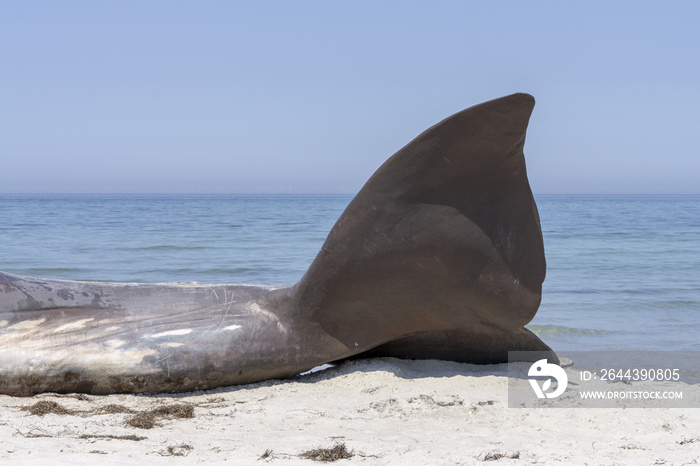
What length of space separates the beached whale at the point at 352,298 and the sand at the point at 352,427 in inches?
7.5

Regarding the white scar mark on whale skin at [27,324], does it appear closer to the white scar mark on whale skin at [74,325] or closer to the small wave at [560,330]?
the white scar mark on whale skin at [74,325]

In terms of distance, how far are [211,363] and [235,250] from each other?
1176 cm

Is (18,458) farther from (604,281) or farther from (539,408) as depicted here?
(604,281)

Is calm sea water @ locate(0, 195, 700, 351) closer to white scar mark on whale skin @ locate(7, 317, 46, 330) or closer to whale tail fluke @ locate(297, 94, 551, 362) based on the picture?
whale tail fluke @ locate(297, 94, 551, 362)

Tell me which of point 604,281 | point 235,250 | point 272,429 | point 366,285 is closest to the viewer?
point 272,429

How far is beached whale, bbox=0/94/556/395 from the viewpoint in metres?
3.91

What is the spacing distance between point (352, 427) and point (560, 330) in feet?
13.8

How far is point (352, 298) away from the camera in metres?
4.34

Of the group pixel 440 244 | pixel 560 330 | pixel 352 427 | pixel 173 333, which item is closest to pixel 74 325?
pixel 173 333

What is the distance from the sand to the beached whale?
0.19 metres

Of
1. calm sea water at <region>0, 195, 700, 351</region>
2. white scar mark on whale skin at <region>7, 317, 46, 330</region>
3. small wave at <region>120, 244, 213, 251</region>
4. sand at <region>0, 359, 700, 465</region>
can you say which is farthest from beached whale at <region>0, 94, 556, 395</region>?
small wave at <region>120, 244, 213, 251</region>

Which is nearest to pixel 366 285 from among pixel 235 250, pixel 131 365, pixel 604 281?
pixel 131 365

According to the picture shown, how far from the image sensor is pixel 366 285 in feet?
14.0

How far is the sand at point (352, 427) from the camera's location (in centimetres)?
307
